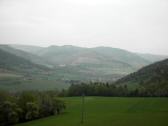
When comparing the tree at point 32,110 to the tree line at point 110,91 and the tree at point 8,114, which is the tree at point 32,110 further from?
the tree line at point 110,91

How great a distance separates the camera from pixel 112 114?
242 feet

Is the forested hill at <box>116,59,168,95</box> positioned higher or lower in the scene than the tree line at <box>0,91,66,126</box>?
higher

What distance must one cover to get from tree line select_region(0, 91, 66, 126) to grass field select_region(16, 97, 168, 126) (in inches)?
126

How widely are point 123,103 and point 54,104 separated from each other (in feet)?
79.7

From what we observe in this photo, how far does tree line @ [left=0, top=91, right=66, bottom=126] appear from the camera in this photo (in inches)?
2613

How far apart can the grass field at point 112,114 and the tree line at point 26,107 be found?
320 cm

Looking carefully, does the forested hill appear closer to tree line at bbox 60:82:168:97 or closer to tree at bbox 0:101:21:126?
tree line at bbox 60:82:168:97

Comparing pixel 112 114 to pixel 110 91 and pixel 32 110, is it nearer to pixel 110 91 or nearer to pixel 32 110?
pixel 32 110

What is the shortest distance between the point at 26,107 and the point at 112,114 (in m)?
21.7

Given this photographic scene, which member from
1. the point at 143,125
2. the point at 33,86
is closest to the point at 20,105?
Result: the point at 143,125

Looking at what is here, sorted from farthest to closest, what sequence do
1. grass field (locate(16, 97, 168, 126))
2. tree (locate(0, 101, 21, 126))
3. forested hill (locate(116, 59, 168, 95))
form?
forested hill (locate(116, 59, 168, 95))
tree (locate(0, 101, 21, 126))
grass field (locate(16, 97, 168, 126))

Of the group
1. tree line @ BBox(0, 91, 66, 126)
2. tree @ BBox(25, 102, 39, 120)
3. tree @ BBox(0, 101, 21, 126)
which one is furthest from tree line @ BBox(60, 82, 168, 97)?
tree @ BBox(0, 101, 21, 126)

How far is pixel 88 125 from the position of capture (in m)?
57.6

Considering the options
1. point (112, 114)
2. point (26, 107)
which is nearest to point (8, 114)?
point (26, 107)
